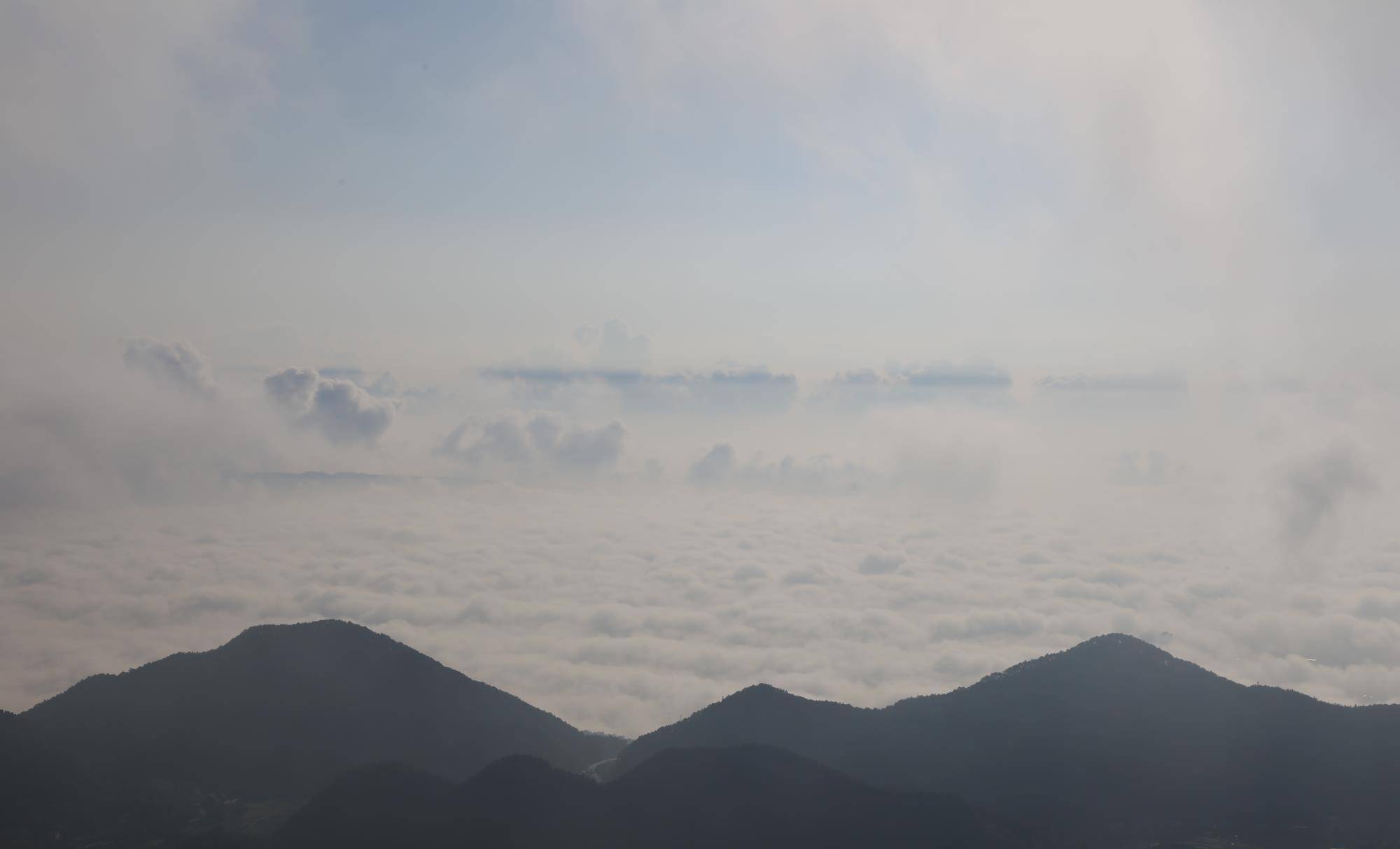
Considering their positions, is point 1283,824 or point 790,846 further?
point 1283,824

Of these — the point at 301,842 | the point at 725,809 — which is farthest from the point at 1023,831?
the point at 301,842

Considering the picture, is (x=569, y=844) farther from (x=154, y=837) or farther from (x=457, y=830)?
(x=154, y=837)

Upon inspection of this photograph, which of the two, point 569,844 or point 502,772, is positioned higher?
point 502,772

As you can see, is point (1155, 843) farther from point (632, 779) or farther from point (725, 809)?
point (632, 779)

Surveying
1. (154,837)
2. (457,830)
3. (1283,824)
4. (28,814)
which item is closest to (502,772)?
(457,830)

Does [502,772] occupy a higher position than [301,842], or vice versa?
[502,772]

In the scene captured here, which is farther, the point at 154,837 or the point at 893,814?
the point at 154,837
